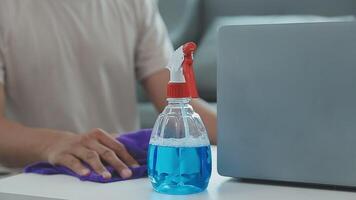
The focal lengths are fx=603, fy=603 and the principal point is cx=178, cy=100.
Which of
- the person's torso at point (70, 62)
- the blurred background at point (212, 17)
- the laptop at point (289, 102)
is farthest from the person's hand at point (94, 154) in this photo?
the blurred background at point (212, 17)

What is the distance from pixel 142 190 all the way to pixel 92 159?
0.39ft

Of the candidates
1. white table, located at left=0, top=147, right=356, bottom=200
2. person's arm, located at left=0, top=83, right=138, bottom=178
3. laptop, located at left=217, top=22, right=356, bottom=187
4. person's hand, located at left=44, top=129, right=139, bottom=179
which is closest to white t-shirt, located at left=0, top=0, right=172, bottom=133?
person's arm, located at left=0, top=83, right=138, bottom=178

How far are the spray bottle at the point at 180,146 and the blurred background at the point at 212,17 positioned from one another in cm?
124

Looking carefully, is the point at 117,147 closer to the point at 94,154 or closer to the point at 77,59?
the point at 94,154

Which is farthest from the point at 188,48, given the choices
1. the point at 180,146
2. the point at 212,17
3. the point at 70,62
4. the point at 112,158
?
the point at 212,17

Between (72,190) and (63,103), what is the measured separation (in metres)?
0.60

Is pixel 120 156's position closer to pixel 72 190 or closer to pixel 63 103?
pixel 72 190

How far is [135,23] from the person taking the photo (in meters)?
1.34

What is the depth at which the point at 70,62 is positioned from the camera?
4.03 ft

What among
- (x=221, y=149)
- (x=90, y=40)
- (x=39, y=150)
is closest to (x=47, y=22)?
(x=90, y=40)

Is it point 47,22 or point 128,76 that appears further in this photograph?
point 128,76

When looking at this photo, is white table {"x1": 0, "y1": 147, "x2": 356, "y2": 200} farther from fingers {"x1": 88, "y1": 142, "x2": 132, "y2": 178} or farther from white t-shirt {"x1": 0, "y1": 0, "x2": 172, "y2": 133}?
white t-shirt {"x1": 0, "y1": 0, "x2": 172, "y2": 133}

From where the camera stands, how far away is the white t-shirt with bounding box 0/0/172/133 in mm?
1189

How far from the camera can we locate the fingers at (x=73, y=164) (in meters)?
0.71
